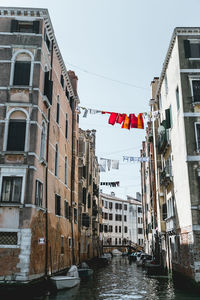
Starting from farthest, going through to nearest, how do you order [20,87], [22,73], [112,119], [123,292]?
[112,119], [22,73], [20,87], [123,292]

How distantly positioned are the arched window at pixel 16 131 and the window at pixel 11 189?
1.84 metres

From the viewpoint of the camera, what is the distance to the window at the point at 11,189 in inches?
669

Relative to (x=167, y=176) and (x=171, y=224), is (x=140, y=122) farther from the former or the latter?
(x=171, y=224)

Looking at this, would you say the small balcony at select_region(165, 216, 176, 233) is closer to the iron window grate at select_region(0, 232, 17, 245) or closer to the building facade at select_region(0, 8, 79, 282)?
the building facade at select_region(0, 8, 79, 282)

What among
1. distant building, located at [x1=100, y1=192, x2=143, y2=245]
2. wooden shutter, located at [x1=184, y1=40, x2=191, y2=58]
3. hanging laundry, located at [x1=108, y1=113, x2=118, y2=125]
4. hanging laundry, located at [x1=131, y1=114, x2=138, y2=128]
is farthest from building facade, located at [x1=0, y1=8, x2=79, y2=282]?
distant building, located at [x1=100, y1=192, x2=143, y2=245]

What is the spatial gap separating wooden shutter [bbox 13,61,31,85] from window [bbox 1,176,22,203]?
246 inches

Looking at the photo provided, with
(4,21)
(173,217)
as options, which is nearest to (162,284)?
(173,217)

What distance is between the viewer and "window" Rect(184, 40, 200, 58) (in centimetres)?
2120

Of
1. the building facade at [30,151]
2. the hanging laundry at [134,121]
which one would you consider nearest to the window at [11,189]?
the building facade at [30,151]

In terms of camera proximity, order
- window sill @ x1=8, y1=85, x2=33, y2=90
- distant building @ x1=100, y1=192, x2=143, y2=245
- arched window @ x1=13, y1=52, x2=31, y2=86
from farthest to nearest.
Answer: distant building @ x1=100, y1=192, x2=143, y2=245 < arched window @ x1=13, y1=52, x2=31, y2=86 < window sill @ x1=8, y1=85, x2=33, y2=90

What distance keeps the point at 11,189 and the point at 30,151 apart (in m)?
2.41

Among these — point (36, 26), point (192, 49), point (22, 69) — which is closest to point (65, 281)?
point (22, 69)

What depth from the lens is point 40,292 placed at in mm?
16953

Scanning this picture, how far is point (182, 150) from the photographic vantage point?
20.0 m
